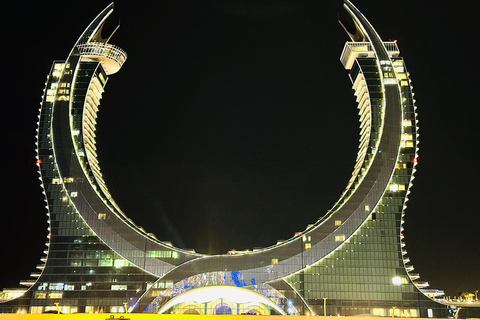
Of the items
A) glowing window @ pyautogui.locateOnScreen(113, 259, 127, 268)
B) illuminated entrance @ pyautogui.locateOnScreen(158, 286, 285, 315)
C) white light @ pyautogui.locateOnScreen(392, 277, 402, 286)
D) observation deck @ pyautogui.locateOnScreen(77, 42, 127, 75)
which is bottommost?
illuminated entrance @ pyautogui.locateOnScreen(158, 286, 285, 315)

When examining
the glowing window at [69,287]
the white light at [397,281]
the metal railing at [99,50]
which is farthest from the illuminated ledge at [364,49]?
the glowing window at [69,287]

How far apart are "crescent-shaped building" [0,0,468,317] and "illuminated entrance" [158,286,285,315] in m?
0.18

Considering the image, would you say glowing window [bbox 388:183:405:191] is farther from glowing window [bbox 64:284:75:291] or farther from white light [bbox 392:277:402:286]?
glowing window [bbox 64:284:75:291]

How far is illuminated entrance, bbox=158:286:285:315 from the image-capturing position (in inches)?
3661

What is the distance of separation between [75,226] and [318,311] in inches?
1695

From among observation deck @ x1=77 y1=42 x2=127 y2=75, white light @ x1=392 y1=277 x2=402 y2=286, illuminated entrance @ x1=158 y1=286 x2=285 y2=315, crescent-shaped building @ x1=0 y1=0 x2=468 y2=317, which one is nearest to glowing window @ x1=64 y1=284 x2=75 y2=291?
crescent-shaped building @ x1=0 y1=0 x2=468 y2=317

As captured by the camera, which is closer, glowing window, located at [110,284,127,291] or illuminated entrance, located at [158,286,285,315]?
glowing window, located at [110,284,127,291]

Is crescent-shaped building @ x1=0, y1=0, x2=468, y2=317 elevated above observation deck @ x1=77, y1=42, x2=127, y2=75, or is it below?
below

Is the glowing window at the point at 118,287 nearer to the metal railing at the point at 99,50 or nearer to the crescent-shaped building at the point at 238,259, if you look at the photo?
the crescent-shaped building at the point at 238,259

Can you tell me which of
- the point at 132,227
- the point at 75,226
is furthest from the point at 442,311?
the point at 75,226

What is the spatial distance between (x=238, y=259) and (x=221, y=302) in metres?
8.11

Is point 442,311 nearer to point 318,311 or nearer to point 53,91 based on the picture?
point 318,311

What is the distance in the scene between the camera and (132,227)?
93.8 metres

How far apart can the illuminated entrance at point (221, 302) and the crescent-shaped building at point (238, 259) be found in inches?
7.3
